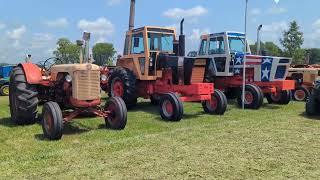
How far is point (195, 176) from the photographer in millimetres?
5375

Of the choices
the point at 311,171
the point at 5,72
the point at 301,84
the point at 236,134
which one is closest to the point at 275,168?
the point at 311,171

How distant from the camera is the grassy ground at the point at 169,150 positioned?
5.58m

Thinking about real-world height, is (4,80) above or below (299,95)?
above

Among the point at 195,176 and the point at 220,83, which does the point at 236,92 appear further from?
the point at 195,176

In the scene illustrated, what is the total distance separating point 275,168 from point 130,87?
707 centimetres

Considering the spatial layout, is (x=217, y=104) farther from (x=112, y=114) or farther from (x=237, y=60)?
(x=112, y=114)

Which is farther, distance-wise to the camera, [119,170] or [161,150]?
[161,150]

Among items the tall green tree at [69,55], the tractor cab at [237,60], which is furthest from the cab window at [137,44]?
the tractor cab at [237,60]

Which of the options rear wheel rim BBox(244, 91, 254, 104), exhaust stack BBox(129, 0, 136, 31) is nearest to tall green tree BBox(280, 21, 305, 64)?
exhaust stack BBox(129, 0, 136, 31)

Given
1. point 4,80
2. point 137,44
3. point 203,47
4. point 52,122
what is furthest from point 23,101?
point 4,80

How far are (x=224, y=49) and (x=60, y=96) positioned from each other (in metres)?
6.64

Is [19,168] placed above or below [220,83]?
below

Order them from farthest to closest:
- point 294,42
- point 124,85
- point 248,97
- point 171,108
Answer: point 294,42, point 248,97, point 124,85, point 171,108

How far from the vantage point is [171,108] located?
34.5 ft
